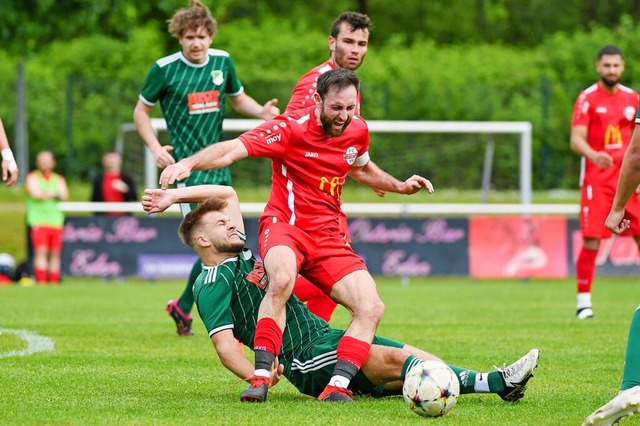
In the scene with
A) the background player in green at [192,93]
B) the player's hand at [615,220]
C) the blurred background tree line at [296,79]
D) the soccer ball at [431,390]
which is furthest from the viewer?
the blurred background tree line at [296,79]

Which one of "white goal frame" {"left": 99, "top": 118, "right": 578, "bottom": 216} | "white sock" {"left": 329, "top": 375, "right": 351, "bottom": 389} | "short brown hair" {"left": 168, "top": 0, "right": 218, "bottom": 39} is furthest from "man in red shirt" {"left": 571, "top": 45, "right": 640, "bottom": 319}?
"white goal frame" {"left": 99, "top": 118, "right": 578, "bottom": 216}

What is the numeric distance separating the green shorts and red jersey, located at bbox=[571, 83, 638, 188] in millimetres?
5922

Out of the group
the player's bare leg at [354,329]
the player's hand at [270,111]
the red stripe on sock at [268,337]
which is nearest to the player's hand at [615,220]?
the player's bare leg at [354,329]

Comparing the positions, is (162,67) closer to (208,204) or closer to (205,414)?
(208,204)

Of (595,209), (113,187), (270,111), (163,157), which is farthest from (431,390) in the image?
(113,187)

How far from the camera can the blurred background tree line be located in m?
23.7

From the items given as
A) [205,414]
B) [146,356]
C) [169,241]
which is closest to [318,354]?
[205,414]

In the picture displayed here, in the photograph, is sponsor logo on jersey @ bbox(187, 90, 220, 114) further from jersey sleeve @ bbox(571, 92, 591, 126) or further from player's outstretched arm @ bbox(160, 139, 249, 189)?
jersey sleeve @ bbox(571, 92, 591, 126)

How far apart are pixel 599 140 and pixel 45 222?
9.09 m

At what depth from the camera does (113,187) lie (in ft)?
64.3

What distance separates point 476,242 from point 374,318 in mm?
12484

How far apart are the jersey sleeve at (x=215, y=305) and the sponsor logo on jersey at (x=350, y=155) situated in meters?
1.08

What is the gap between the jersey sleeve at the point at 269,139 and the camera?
22.6ft

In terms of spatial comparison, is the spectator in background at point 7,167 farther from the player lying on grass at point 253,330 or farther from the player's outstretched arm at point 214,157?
the player's outstretched arm at point 214,157
